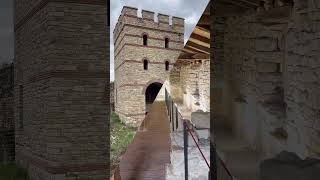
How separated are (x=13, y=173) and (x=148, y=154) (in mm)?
5231

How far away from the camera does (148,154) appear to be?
2.27 meters

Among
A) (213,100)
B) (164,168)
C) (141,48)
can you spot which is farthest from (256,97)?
(141,48)

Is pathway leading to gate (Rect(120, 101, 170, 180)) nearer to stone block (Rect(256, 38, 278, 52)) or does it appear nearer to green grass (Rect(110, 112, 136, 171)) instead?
stone block (Rect(256, 38, 278, 52))

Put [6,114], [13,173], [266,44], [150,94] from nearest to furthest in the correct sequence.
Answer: [266,44]
[13,173]
[6,114]
[150,94]

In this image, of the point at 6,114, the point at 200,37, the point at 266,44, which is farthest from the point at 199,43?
the point at 6,114

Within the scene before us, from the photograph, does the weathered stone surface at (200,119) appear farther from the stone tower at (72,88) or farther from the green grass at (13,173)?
the green grass at (13,173)

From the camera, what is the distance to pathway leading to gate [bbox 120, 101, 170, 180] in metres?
2.12

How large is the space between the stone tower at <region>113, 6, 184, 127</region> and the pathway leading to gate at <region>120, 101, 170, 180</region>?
13.5 meters

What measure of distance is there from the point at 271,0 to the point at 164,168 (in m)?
1.29

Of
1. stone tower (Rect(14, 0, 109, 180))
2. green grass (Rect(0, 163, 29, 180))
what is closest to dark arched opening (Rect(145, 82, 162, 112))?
green grass (Rect(0, 163, 29, 180))

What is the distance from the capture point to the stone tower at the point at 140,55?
636 inches

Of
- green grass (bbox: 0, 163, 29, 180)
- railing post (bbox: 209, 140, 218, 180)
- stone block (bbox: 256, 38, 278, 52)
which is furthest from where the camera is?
green grass (bbox: 0, 163, 29, 180)

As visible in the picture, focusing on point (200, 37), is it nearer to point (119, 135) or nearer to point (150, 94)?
point (119, 135)

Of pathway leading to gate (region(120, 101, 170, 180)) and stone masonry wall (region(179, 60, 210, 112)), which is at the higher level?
stone masonry wall (region(179, 60, 210, 112))
